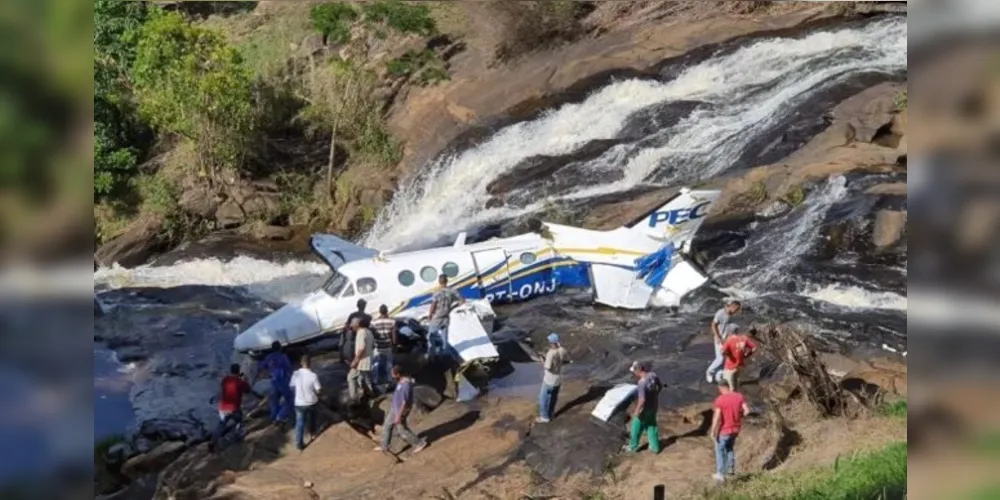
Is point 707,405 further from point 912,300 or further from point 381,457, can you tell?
point 912,300

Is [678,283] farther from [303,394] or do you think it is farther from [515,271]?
[303,394]

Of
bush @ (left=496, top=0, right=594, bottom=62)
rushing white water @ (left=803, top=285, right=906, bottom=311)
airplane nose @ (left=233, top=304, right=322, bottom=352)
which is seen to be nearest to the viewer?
airplane nose @ (left=233, top=304, right=322, bottom=352)

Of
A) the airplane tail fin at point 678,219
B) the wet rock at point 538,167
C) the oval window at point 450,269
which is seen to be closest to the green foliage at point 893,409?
the airplane tail fin at point 678,219

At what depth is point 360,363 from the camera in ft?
30.5

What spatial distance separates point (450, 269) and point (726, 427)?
11.0ft

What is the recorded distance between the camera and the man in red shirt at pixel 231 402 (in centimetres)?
887

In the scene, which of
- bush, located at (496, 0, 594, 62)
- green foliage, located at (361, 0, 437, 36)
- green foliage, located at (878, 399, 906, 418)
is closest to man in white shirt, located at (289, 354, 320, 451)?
green foliage, located at (361, 0, 437, 36)

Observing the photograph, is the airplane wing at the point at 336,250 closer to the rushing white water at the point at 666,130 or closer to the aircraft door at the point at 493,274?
the rushing white water at the point at 666,130

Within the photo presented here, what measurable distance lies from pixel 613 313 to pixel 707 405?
5.09 feet

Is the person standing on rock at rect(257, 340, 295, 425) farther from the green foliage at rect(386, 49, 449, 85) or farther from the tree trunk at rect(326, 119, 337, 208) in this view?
the green foliage at rect(386, 49, 449, 85)

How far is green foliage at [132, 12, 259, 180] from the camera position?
9.58m

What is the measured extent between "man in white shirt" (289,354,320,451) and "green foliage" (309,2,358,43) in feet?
12.1

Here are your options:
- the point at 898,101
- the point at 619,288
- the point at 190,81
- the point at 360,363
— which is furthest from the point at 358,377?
the point at 898,101

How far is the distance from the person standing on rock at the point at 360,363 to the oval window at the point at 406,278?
0.71 metres
